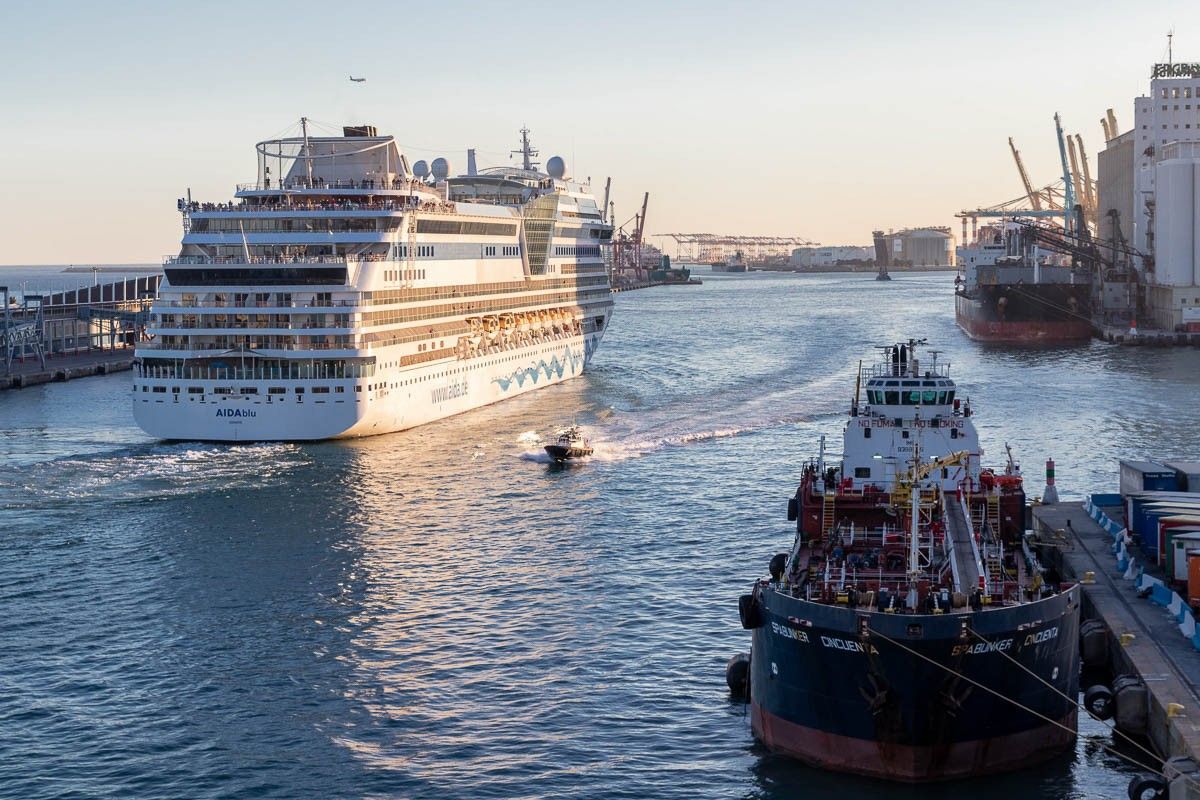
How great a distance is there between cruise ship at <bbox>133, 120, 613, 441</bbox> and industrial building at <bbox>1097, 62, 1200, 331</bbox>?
219 ft

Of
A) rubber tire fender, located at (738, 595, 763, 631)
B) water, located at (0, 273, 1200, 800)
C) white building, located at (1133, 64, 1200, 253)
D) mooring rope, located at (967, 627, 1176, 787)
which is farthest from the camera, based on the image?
white building, located at (1133, 64, 1200, 253)

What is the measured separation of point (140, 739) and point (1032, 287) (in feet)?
396

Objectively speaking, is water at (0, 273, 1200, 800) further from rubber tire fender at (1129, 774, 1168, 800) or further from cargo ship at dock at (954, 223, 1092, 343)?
cargo ship at dock at (954, 223, 1092, 343)

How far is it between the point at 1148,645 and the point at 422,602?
749 inches

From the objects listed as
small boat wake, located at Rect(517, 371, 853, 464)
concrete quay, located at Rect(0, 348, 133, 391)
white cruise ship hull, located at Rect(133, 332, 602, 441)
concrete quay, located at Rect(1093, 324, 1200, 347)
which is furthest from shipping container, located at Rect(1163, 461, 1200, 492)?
concrete quay, located at Rect(1093, 324, 1200, 347)

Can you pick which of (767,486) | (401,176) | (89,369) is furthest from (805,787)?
(89,369)

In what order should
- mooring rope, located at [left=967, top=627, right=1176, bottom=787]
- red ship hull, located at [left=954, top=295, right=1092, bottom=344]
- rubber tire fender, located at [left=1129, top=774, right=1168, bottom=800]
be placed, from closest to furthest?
rubber tire fender, located at [left=1129, top=774, right=1168, bottom=800], mooring rope, located at [left=967, top=627, right=1176, bottom=787], red ship hull, located at [left=954, top=295, right=1092, bottom=344]

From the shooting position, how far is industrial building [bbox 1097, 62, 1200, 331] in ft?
424

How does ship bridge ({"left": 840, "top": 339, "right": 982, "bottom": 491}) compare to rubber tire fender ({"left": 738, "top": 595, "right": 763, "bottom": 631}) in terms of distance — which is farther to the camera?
ship bridge ({"left": 840, "top": 339, "right": 982, "bottom": 491})

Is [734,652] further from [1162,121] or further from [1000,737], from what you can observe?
[1162,121]

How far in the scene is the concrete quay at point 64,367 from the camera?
100375 millimetres

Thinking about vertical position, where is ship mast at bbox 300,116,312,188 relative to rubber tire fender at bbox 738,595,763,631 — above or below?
above

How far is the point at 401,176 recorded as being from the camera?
79625 millimetres

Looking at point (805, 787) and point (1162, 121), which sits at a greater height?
point (1162, 121)
